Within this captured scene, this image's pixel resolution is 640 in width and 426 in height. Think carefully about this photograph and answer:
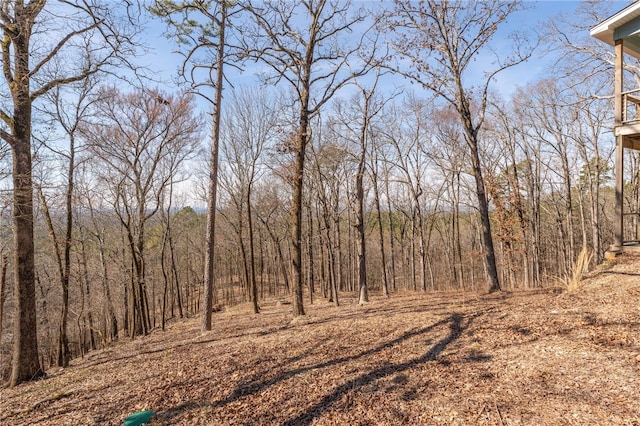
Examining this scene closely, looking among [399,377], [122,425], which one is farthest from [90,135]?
[399,377]

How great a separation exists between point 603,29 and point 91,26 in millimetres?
11025

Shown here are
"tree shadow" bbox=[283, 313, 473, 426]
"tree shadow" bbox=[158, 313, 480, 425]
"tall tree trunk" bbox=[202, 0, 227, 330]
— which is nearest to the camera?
"tree shadow" bbox=[283, 313, 473, 426]

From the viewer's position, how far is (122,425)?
3885mm

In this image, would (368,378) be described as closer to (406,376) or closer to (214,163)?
(406,376)

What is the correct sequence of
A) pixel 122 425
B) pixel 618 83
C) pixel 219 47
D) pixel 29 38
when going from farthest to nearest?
pixel 219 47
pixel 618 83
pixel 29 38
pixel 122 425

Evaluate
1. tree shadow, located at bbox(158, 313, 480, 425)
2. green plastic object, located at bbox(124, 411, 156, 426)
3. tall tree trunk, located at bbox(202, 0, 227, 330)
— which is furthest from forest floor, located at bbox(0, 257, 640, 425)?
tall tree trunk, located at bbox(202, 0, 227, 330)

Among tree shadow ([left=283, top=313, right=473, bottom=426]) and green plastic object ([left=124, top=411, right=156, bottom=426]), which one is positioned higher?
tree shadow ([left=283, top=313, right=473, bottom=426])

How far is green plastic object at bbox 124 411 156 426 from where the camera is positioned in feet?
12.2

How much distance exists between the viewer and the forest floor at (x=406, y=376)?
10.9 ft

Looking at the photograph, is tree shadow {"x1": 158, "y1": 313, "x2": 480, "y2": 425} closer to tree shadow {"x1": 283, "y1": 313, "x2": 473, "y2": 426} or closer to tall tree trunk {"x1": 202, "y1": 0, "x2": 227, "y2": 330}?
tree shadow {"x1": 283, "y1": 313, "x2": 473, "y2": 426}

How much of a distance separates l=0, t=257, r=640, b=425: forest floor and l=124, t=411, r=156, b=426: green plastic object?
0.18m

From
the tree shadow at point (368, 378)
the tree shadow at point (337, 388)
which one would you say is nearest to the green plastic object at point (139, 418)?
the tree shadow at point (337, 388)

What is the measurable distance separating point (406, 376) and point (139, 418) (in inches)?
131

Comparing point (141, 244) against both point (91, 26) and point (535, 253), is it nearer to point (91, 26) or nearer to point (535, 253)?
point (91, 26)
